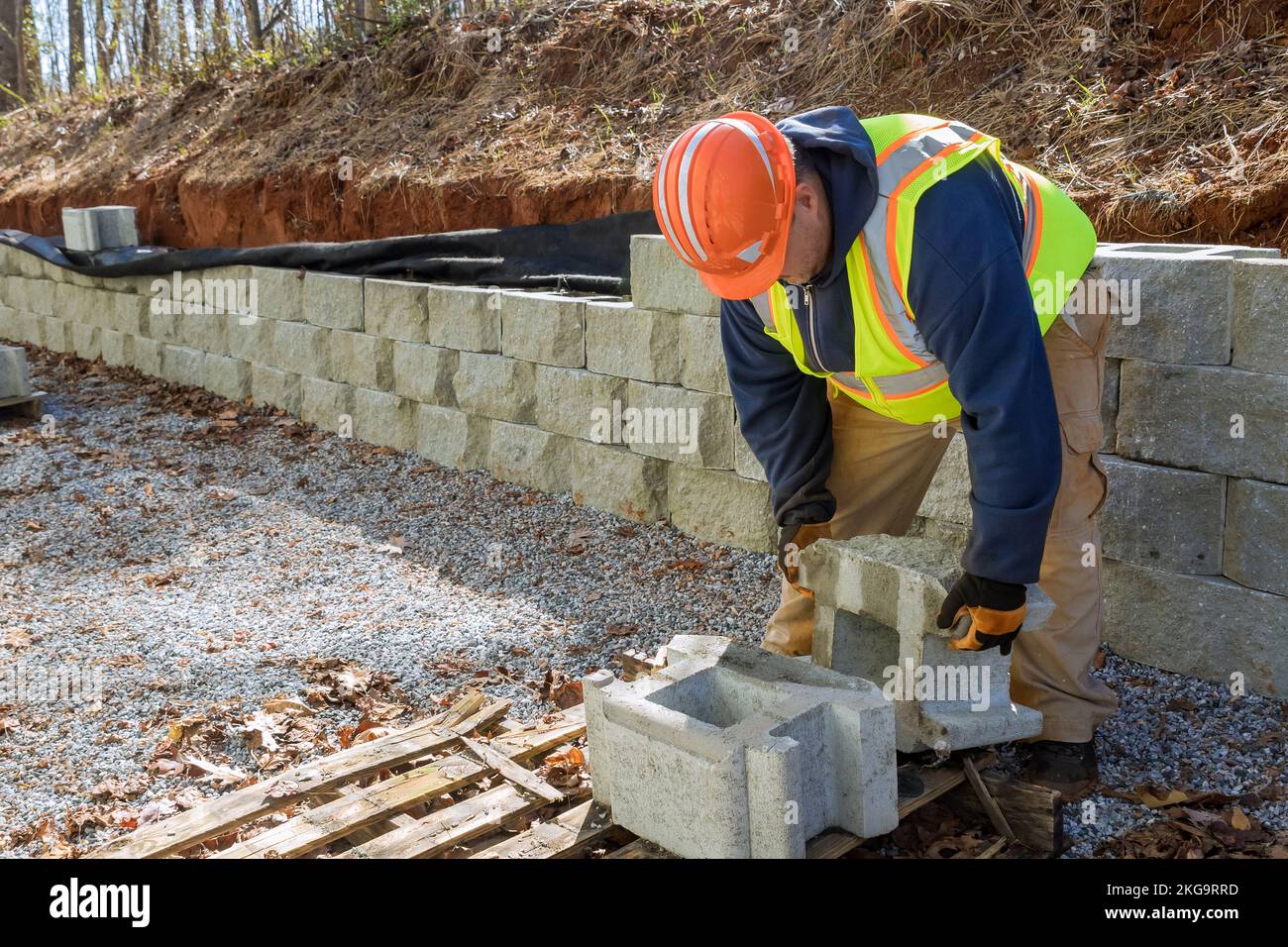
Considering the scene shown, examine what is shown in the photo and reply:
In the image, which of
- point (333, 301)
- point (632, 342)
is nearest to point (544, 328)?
point (632, 342)

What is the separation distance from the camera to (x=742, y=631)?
16.5ft

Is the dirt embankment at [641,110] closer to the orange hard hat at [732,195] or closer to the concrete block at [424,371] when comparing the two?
the concrete block at [424,371]

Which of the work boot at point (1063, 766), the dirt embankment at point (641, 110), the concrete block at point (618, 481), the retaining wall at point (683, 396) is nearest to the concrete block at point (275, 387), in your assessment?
the retaining wall at point (683, 396)

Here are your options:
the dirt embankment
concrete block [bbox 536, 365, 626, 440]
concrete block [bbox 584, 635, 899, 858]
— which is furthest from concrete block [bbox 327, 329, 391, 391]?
concrete block [bbox 584, 635, 899, 858]

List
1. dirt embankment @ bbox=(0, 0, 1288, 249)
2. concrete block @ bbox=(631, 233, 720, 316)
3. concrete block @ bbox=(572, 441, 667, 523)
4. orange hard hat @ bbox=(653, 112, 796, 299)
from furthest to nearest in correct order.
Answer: concrete block @ bbox=(572, 441, 667, 523), concrete block @ bbox=(631, 233, 720, 316), dirt embankment @ bbox=(0, 0, 1288, 249), orange hard hat @ bbox=(653, 112, 796, 299)

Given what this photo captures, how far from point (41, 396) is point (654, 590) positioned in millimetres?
6619

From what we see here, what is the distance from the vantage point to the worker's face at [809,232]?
2990 millimetres

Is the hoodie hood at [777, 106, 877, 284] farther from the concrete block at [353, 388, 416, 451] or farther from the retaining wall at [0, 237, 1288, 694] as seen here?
the concrete block at [353, 388, 416, 451]

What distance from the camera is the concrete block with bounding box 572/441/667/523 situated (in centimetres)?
623

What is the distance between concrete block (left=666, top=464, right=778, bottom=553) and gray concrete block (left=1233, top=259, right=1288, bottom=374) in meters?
2.28

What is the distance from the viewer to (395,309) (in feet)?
25.4

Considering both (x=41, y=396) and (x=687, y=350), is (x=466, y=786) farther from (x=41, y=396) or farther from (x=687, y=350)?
(x=41, y=396)

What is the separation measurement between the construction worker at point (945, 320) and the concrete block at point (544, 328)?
2.83 meters

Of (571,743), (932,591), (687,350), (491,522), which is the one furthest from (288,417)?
(932,591)
